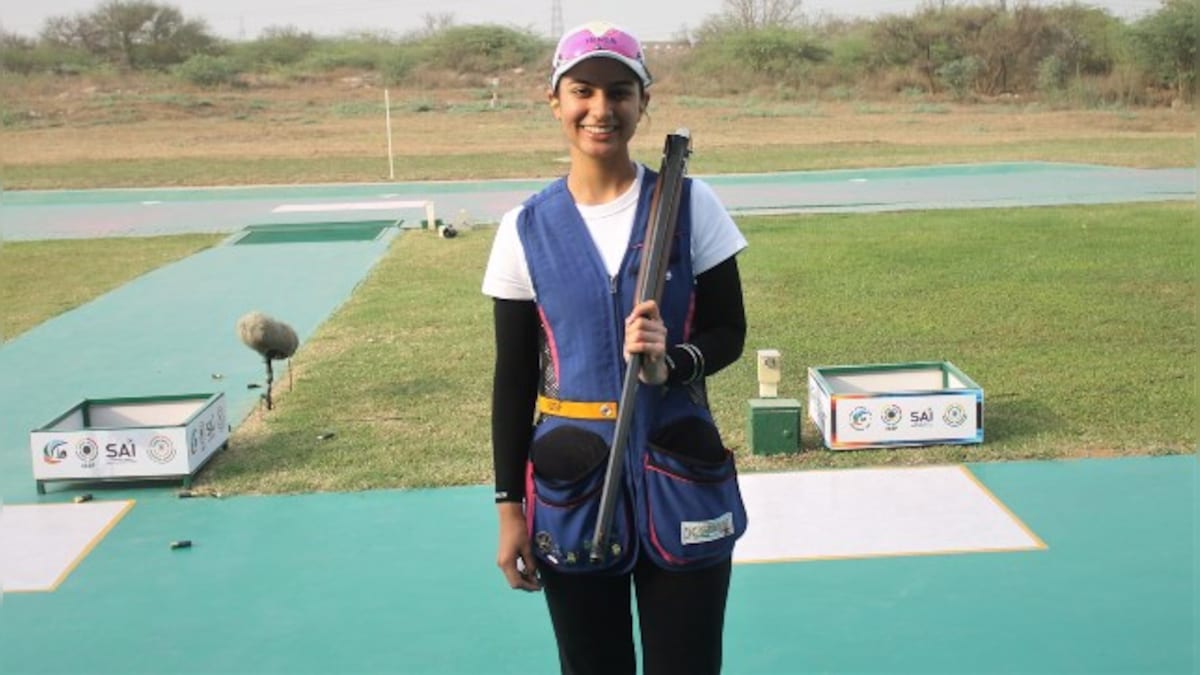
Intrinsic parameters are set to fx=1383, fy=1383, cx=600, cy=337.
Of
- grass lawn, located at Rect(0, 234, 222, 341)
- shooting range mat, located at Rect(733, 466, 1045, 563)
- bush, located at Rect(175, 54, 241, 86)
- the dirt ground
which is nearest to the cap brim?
shooting range mat, located at Rect(733, 466, 1045, 563)

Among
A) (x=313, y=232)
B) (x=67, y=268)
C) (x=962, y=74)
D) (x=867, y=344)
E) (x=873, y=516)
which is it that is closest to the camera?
(x=873, y=516)

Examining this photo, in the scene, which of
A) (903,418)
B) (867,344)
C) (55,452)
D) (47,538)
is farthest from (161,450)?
(867,344)

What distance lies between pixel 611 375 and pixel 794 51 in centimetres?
4429

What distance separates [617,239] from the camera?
2500 millimetres

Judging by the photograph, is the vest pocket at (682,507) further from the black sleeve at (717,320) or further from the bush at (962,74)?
the bush at (962,74)

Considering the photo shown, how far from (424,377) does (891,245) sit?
692 centimetres

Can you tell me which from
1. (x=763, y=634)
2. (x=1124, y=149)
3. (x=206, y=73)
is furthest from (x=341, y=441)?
(x=206, y=73)

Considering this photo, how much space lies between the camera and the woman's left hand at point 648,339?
2340 millimetres

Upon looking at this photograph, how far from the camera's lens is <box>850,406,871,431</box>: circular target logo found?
662 cm

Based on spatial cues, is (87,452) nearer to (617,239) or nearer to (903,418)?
(903,418)

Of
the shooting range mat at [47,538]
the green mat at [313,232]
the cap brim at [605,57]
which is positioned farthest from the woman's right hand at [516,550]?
the green mat at [313,232]

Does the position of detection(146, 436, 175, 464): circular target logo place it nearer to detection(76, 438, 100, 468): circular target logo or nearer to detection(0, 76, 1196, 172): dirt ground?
detection(76, 438, 100, 468): circular target logo

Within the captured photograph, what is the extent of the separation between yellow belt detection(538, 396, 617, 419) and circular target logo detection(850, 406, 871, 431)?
4.26 metres

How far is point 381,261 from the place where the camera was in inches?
558
